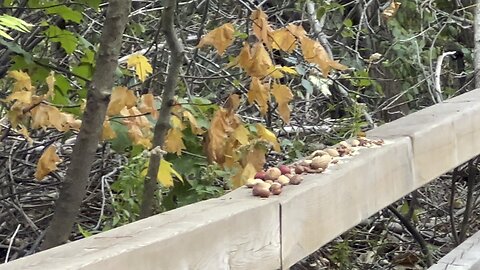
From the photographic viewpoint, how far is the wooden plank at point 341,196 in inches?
55.4

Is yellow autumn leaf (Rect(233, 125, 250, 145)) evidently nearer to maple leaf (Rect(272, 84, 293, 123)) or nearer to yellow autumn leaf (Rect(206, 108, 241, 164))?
yellow autumn leaf (Rect(206, 108, 241, 164))

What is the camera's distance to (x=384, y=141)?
71.9 inches

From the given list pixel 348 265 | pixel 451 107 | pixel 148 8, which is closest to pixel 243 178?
pixel 451 107

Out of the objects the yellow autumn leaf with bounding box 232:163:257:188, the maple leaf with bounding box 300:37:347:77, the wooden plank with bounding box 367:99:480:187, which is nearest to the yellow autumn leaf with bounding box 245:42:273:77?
the maple leaf with bounding box 300:37:347:77

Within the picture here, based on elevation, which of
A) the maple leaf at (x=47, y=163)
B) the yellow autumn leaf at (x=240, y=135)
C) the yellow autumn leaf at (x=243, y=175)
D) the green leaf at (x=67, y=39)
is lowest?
the yellow autumn leaf at (x=243, y=175)

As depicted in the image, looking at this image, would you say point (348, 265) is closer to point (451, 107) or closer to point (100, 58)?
point (451, 107)

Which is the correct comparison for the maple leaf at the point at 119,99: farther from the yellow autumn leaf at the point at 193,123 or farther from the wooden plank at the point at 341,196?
the wooden plank at the point at 341,196

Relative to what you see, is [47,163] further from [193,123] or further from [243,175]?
[243,175]

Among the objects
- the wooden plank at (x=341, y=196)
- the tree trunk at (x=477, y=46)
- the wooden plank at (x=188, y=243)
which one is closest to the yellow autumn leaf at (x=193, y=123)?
the wooden plank at (x=341, y=196)

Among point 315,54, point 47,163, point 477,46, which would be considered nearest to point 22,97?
point 47,163

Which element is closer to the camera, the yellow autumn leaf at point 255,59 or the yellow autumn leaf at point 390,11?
the yellow autumn leaf at point 255,59

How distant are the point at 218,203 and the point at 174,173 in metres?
0.99

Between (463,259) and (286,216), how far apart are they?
Result: 3.09ft

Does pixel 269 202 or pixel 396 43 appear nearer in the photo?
pixel 269 202
